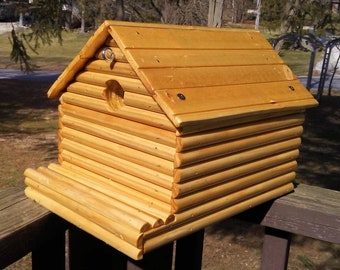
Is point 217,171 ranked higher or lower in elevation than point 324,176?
higher

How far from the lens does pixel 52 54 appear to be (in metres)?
21.8

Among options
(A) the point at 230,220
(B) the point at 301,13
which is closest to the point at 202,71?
(A) the point at 230,220

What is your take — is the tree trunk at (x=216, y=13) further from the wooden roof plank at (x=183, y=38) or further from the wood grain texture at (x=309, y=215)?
the wood grain texture at (x=309, y=215)

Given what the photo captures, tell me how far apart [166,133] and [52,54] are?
70.8 ft

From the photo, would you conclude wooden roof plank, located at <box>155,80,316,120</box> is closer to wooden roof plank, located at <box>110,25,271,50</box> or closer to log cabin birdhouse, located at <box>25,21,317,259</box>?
log cabin birdhouse, located at <box>25,21,317,259</box>

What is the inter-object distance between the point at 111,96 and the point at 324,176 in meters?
4.93

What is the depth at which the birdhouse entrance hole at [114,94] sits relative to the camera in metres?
1.30

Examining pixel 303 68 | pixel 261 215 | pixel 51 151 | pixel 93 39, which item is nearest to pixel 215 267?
pixel 261 215

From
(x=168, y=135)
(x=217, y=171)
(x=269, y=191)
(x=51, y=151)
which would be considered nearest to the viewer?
(x=168, y=135)

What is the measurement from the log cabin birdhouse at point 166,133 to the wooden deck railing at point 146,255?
0.18ft

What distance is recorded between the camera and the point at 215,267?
3.71 metres

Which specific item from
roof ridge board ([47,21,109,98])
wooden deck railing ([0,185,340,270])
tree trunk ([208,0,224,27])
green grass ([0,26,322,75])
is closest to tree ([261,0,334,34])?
green grass ([0,26,322,75])

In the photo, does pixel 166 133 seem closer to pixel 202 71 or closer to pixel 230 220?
pixel 202 71

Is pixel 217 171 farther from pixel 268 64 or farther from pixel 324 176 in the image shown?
pixel 324 176
